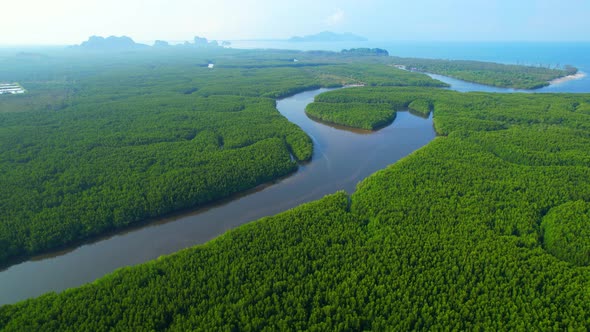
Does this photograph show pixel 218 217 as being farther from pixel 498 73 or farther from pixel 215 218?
pixel 498 73

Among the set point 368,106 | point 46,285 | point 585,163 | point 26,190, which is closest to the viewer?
point 46,285

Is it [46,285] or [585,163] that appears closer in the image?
[46,285]

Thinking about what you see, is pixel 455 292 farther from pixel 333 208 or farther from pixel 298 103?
pixel 298 103

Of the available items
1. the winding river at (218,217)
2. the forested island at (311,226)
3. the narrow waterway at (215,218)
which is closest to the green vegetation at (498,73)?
the forested island at (311,226)

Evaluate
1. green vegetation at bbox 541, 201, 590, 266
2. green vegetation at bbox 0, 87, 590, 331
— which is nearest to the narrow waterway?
green vegetation at bbox 0, 87, 590, 331

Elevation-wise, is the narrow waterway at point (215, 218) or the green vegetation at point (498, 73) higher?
the green vegetation at point (498, 73)

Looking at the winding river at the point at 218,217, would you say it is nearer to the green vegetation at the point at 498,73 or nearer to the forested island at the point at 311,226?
the forested island at the point at 311,226

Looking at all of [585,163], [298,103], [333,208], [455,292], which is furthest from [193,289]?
[298,103]
